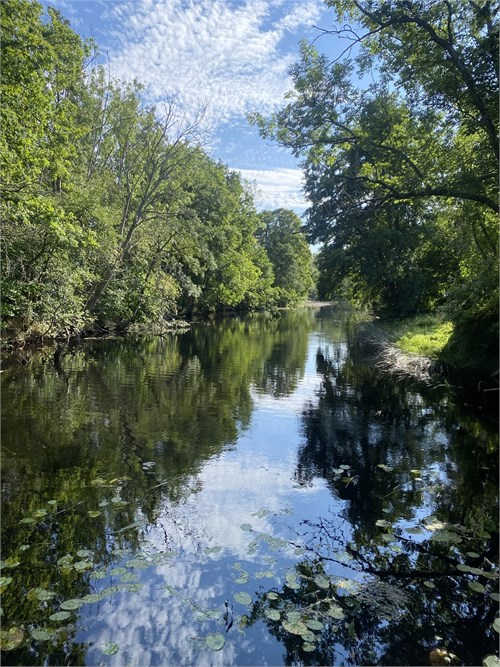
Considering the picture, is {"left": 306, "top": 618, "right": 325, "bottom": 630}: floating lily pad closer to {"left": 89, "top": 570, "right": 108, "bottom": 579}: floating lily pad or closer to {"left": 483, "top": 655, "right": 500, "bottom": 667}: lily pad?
{"left": 483, "top": 655, "right": 500, "bottom": 667}: lily pad

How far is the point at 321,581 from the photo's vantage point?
449cm

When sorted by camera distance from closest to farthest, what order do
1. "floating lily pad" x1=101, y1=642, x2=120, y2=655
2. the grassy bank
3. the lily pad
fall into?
the lily pad → "floating lily pad" x1=101, y1=642, x2=120, y2=655 → the grassy bank

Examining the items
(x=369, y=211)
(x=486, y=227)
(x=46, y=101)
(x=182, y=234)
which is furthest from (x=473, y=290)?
(x=182, y=234)

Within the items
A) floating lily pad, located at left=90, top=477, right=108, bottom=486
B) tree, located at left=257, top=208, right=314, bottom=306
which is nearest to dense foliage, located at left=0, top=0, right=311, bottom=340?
floating lily pad, located at left=90, top=477, right=108, bottom=486

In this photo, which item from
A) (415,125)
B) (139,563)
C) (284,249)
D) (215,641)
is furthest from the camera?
(284,249)

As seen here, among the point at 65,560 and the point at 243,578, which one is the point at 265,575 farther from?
the point at 65,560

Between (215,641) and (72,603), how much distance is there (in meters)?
1.34

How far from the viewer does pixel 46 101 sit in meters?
12.5

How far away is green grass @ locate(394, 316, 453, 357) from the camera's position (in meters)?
16.2

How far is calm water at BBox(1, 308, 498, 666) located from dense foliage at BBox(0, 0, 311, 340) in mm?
6249

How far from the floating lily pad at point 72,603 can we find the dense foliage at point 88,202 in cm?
1054

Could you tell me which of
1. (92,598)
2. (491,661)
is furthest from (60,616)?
(491,661)

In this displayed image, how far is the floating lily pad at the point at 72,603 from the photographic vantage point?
397 cm

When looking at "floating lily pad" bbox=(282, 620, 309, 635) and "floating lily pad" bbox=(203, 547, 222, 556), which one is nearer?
"floating lily pad" bbox=(282, 620, 309, 635)
